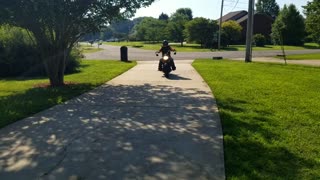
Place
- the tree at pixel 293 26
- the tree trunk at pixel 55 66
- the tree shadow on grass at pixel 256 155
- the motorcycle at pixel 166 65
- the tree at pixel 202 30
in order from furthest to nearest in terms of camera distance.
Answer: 1. the tree at pixel 293 26
2. the tree at pixel 202 30
3. the motorcycle at pixel 166 65
4. the tree trunk at pixel 55 66
5. the tree shadow on grass at pixel 256 155

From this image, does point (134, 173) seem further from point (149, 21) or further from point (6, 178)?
point (149, 21)

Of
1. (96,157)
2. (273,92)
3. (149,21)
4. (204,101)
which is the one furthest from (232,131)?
(149,21)

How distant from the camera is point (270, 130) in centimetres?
716

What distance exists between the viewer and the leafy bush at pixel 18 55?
20.7m

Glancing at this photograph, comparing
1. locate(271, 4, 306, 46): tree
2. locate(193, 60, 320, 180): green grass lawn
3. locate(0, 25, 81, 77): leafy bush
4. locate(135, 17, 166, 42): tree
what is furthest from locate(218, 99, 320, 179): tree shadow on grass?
locate(135, 17, 166, 42): tree

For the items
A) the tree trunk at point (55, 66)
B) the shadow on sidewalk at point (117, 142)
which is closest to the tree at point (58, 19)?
the tree trunk at point (55, 66)

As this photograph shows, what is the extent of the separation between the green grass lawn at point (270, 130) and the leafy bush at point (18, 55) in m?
11.3

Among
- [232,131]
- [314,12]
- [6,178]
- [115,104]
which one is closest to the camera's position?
[6,178]

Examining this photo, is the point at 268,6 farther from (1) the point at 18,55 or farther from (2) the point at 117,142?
(2) the point at 117,142

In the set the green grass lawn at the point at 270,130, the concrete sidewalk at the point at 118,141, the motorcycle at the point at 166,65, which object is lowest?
the green grass lawn at the point at 270,130

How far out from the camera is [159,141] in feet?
21.1

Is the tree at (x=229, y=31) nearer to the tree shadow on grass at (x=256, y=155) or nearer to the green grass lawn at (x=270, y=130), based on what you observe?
the green grass lawn at (x=270, y=130)

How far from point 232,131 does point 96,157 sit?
2567mm

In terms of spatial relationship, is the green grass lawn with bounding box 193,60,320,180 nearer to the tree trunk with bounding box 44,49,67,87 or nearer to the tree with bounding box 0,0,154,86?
the tree with bounding box 0,0,154,86
